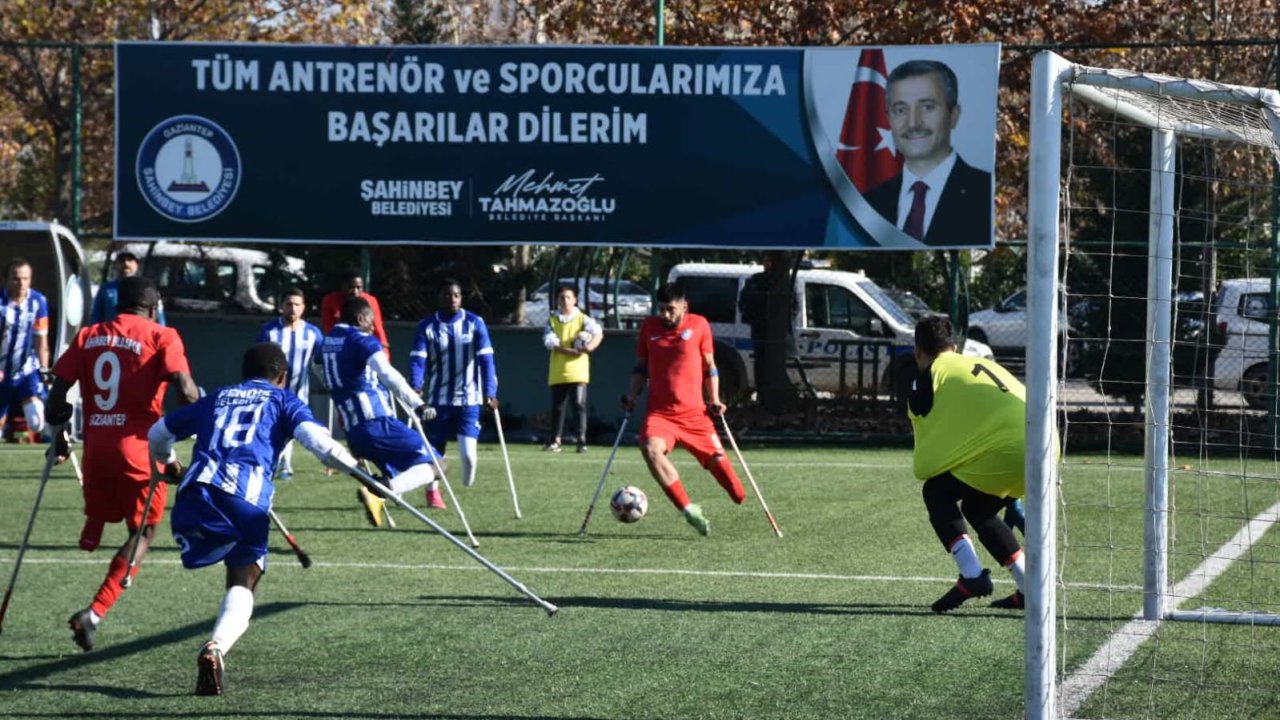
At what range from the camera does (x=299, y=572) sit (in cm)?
1019

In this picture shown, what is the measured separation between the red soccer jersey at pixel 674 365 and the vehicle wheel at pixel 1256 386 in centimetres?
814

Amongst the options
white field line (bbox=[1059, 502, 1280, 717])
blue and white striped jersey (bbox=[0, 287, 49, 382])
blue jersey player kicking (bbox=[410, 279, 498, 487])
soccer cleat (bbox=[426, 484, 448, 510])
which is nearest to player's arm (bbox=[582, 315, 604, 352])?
blue jersey player kicking (bbox=[410, 279, 498, 487])

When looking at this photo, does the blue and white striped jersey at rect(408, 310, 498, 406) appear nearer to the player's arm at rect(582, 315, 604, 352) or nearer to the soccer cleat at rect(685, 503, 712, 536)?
the soccer cleat at rect(685, 503, 712, 536)

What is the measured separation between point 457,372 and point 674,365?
2.27m

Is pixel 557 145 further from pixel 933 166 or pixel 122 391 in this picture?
pixel 122 391

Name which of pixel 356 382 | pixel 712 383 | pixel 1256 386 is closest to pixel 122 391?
pixel 356 382

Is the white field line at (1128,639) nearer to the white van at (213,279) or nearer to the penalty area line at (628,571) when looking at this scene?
the penalty area line at (628,571)

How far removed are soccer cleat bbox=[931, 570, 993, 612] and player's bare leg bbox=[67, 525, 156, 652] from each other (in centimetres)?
410

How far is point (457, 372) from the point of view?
43.7 feet

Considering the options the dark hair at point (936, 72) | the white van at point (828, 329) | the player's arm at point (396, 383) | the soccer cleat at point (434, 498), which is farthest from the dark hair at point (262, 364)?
the white van at point (828, 329)

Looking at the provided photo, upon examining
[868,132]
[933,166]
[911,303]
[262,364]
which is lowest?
[262,364]

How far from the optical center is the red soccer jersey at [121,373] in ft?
27.4

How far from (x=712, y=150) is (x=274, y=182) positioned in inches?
202

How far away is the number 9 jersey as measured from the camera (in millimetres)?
8344
